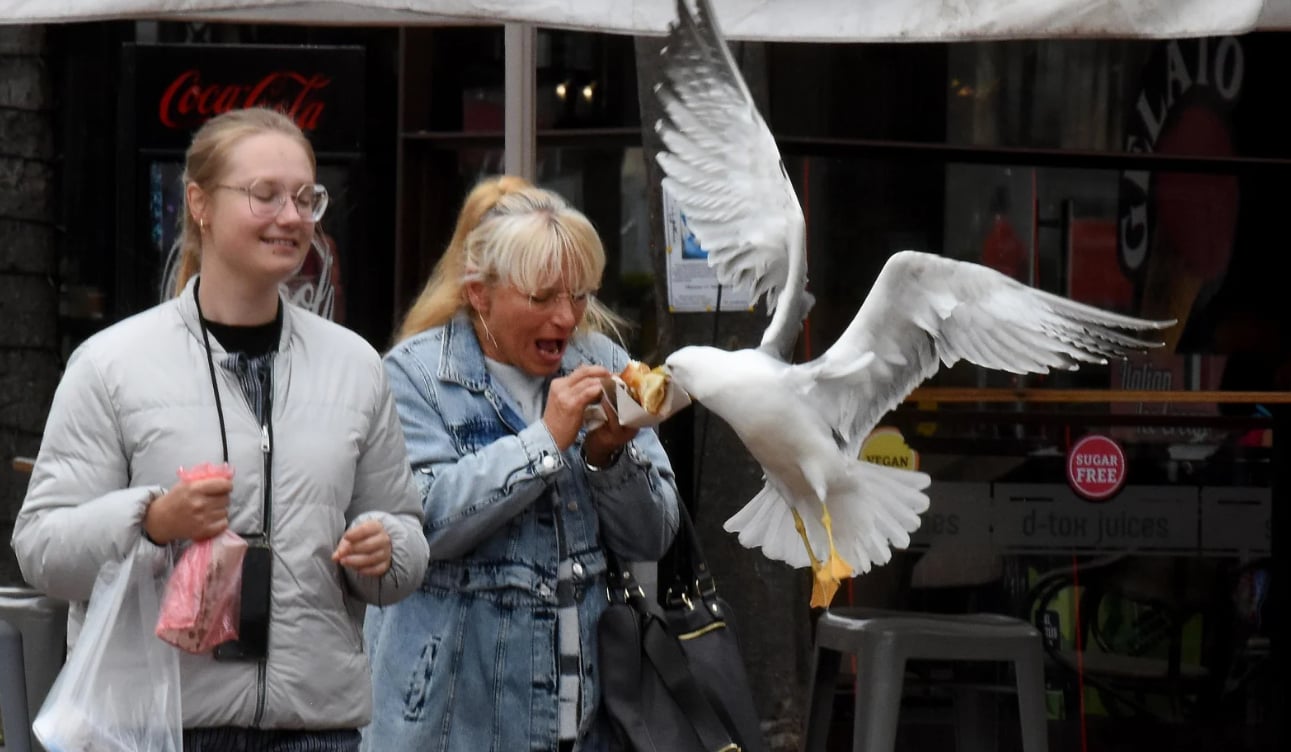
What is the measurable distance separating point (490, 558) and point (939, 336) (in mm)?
849

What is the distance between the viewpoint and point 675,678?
2844 millimetres

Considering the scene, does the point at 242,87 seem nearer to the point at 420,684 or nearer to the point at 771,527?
the point at 771,527

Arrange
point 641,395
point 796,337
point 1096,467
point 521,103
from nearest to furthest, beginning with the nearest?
point 641,395, point 796,337, point 521,103, point 1096,467

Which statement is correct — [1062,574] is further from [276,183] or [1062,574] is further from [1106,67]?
[276,183]

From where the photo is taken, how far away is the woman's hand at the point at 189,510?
2285 millimetres

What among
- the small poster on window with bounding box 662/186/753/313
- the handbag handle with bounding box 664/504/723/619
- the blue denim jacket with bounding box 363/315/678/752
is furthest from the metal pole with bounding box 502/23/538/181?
the handbag handle with bounding box 664/504/723/619

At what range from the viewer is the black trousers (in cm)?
244

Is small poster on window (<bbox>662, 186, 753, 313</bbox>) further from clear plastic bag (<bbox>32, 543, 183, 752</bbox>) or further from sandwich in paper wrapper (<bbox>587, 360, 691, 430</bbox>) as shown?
clear plastic bag (<bbox>32, 543, 183, 752</bbox>)

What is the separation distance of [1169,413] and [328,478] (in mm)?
3903

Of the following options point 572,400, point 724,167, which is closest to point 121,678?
point 572,400

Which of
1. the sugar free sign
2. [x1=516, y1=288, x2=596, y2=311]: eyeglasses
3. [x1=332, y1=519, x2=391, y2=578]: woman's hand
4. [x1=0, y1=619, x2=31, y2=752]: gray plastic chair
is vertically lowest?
[x1=0, y1=619, x2=31, y2=752]: gray plastic chair

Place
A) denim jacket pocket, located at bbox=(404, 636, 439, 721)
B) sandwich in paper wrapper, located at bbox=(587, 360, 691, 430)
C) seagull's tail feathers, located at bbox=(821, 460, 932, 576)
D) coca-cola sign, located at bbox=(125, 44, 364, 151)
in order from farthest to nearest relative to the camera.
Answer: coca-cola sign, located at bbox=(125, 44, 364, 151)
seagull's tail feathers, located at bbox=(821, 460, 932, 576)
denim jacket pocket, located at bbox=(404, 636, 439, 721)
sandwich in paper wrapper, located at bbox=(587, 360, 691, 430)

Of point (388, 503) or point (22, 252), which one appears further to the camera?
point (22, 252)

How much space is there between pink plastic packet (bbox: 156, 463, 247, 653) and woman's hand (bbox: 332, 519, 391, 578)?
0.14 m
